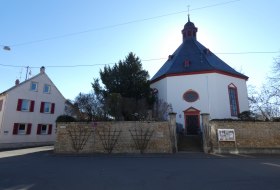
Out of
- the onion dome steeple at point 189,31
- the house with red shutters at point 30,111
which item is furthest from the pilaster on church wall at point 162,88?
the house with red shutters at point 30,111

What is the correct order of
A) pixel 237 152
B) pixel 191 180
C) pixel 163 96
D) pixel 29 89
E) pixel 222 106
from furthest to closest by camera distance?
pixel 29 89 → pixel 163 96 → pixel 222 106 → pixel 237 152 → pixel 191 180

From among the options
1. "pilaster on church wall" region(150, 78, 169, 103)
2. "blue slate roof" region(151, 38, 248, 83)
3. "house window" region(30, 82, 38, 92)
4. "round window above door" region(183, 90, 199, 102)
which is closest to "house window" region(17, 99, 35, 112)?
"house window" region(30, 82, 38, 92)

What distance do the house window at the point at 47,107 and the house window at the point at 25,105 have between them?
1.20 meters

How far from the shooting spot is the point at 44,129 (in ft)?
89.9

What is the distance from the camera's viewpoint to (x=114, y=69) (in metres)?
23.7

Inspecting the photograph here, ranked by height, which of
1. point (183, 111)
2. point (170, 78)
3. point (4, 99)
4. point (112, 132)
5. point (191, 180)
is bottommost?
point (191, 180)

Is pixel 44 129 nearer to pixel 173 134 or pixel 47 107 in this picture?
pixel 47 107

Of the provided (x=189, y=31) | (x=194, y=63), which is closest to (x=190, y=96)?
(x=194, y=63)

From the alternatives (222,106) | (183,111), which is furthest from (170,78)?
(222,106)

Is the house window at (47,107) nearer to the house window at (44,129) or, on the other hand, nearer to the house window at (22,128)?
the house window at (44,129)

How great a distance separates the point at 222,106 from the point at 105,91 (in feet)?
38.4

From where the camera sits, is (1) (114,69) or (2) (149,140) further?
(1) (114,69)

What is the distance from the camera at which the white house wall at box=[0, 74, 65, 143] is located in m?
24.2

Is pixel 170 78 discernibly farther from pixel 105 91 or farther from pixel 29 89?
pixel 29 89
